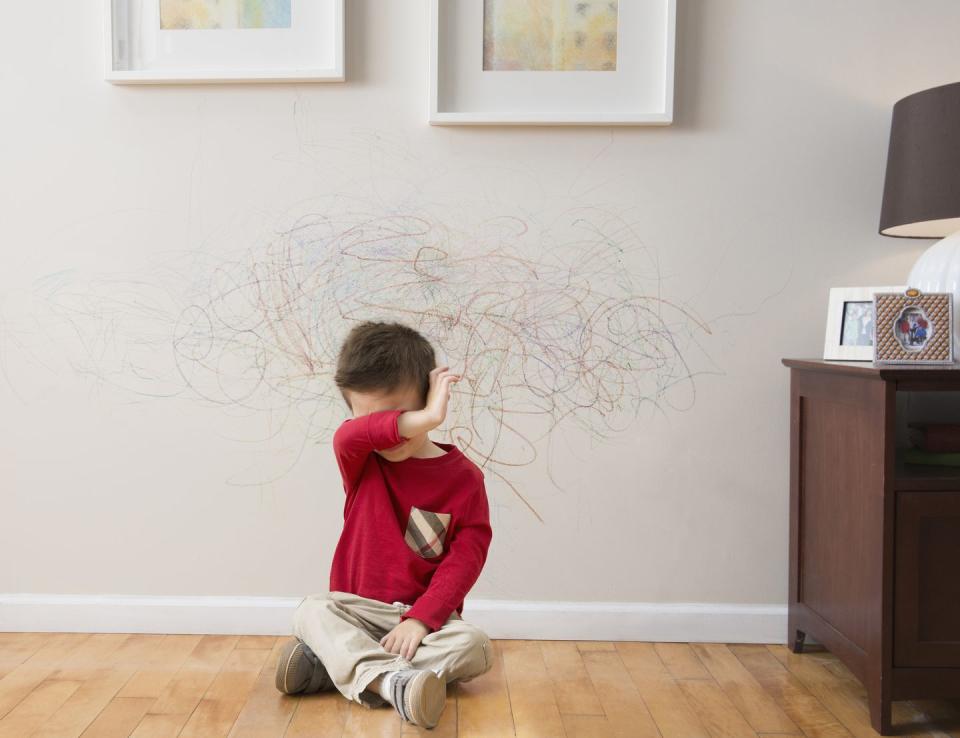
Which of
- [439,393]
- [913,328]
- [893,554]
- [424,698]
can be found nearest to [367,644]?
[424,698]

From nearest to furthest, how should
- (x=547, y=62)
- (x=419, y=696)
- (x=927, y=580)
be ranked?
(x=419, y=696) < (x=927, y=580) < (x=547, y=62)

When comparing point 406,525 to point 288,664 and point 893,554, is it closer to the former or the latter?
point 288,664

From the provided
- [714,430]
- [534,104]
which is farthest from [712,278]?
[534,104]

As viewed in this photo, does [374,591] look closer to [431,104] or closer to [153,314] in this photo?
[153,314]

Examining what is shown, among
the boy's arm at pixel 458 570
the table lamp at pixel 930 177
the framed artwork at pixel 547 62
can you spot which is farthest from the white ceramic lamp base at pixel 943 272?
the boy's arm at pixel 458 570

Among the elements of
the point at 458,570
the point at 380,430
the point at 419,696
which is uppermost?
the point at 380,430

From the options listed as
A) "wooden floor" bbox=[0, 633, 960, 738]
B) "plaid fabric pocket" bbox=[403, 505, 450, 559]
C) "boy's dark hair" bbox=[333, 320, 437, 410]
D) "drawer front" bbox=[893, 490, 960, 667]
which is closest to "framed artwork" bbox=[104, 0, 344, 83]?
"boy's dark hair" bbox=[333, 320, 437, 410]

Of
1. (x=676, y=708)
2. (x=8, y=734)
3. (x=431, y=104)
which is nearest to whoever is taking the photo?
(x=8, y=734)

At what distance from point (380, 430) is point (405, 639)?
1.20ft

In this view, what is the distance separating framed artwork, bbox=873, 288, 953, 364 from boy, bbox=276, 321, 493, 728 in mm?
769

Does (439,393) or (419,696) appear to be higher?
(439,393)

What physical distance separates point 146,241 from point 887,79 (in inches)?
65.6

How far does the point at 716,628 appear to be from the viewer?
6.72 ft

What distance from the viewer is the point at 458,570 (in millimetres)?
1647
